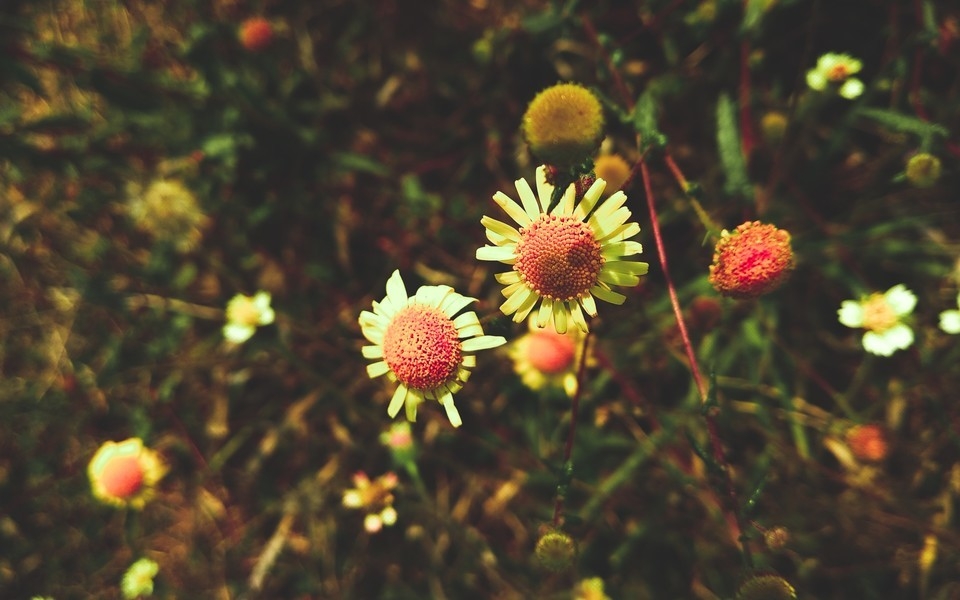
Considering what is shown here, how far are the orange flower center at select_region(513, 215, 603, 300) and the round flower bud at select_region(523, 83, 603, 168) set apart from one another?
18 cm

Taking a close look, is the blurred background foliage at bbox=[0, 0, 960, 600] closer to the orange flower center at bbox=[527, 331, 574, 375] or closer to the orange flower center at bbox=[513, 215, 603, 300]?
the orange flower center at bbox=[527, 331, 574, 375]

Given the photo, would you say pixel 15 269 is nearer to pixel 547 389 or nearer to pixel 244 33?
pixel 244 33

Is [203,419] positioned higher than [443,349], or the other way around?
[203,419]

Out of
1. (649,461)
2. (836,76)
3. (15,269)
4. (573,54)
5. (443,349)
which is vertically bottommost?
(649,461)

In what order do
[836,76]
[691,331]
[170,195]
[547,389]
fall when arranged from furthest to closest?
A: [170,195] < [547,389] < [691,331] < [836,76]

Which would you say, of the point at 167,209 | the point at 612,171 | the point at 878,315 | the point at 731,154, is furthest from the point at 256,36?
the point at 878,315

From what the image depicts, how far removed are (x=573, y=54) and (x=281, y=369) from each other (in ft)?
7.27

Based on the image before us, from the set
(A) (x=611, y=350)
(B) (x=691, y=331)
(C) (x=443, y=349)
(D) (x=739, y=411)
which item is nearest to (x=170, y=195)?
(C) (x=443, y=349)

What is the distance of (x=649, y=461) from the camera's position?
258cm

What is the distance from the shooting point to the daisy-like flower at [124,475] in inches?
98.6

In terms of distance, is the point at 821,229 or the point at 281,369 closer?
the point at 821,229

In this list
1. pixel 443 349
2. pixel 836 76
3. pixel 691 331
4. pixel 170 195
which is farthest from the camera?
pixel 170 195

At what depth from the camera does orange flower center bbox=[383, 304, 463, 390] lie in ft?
5.39

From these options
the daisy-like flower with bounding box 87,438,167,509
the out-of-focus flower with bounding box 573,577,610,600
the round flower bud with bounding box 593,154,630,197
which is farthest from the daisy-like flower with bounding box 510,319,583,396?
the daisy-like flower with bounding box 87,438,167,509
